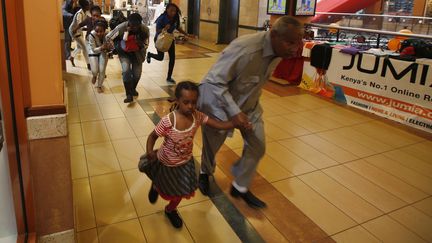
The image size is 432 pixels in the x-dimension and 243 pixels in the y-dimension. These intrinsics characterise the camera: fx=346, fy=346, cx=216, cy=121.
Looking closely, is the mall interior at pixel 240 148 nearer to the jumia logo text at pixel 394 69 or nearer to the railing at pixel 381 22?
the jumia logo text at pixel 394 69

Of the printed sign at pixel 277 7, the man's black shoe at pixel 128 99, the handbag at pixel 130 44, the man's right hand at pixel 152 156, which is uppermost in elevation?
the printed sign at pixel 277 7

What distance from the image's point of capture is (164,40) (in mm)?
5754

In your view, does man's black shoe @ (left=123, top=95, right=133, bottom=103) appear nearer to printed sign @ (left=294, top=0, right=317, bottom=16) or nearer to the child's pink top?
the child's pink top

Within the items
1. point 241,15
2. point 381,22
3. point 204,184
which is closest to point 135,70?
point 204,184

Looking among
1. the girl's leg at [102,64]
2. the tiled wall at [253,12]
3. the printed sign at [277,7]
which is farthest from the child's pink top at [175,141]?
the tiled wall at [253,12]

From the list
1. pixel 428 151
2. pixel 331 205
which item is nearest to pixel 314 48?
pixel 428 151

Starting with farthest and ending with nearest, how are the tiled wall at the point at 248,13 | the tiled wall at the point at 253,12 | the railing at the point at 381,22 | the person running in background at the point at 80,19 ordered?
the tiled wall at the point at 248,13, the tiled wall at the point at 253,12, the railing at the point at 381,22, the person running in background at the point at 80,19

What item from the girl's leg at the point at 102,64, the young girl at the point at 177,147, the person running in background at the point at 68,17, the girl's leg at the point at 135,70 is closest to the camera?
the young girl at the point at 177,147

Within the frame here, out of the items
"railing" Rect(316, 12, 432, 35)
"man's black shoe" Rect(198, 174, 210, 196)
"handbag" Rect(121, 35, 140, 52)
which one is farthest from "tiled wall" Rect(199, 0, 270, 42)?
"man's black shoe" Rect(198, 174, 210, 196)

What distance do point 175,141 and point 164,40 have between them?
398cm

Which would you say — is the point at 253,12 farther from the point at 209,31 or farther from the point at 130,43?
the point at 130,43

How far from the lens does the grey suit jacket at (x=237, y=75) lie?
224cm

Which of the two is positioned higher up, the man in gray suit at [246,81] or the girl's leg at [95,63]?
the man in gray suit at [246,81]

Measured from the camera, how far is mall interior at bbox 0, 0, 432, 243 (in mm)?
1623
